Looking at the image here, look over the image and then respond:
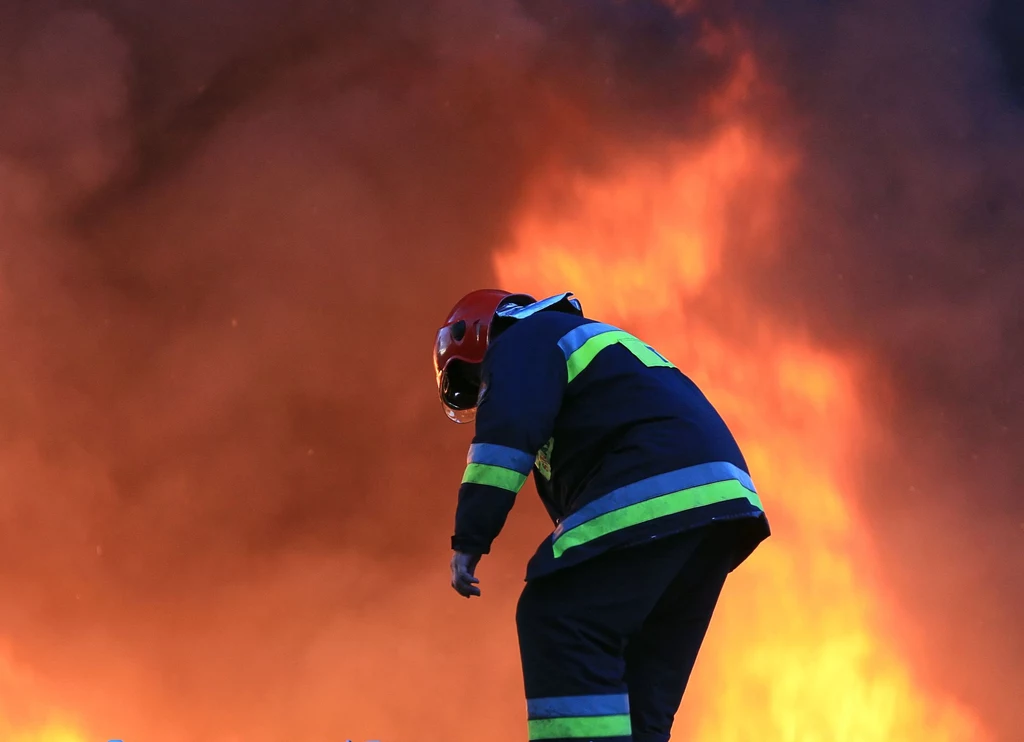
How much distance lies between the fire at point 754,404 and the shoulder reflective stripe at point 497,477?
21.0 ft

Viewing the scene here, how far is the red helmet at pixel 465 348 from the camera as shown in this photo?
3.49 meters

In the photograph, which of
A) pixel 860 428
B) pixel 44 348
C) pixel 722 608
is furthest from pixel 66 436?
pixel 860 428

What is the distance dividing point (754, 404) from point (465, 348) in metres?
5.82

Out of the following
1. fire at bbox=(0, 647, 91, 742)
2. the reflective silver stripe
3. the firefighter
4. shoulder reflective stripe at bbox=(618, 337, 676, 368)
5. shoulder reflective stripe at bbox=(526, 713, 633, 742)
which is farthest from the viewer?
fire at bbox=(0, 647, 91, 742)

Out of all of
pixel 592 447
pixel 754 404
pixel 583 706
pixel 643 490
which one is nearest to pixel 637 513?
pixel 643 490

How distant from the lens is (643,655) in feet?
9.07

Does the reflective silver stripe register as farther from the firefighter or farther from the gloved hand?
the gloved hand

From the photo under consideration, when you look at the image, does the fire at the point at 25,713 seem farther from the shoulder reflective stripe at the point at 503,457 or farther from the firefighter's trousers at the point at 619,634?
the shoulder reflective stripe at the point at 503,457

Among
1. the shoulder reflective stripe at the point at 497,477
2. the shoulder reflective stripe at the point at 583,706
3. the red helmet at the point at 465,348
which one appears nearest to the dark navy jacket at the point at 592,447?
the shoulder reflective stripe at the point at 497,477

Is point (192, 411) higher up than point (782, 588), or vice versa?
point (192, 411)

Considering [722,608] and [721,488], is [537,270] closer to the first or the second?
[722,608]

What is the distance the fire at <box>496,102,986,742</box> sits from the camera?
8.55 metres

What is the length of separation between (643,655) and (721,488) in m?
0.52

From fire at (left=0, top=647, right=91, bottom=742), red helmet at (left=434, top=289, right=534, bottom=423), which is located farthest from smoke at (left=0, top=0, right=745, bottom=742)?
red helmet at (left=434, top=289, right=534, bottom=423)
